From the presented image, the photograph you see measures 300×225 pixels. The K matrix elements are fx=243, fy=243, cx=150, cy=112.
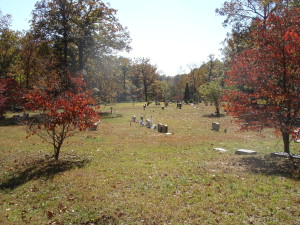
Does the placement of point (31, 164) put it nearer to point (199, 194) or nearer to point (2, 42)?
point (199, 194)

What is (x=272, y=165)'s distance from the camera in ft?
28.1

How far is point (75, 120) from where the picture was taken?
30.8ft

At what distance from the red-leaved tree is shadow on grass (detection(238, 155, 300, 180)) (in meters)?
1.13

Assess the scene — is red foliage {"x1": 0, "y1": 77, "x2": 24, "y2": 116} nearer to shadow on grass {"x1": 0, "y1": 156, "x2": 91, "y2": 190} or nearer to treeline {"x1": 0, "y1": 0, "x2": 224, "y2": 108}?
treeline {"x1": 0, "y1": 0, "x2": 224, "y2": 108}

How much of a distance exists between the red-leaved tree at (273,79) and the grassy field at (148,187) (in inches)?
64.4

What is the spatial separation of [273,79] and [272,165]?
3.29 meters

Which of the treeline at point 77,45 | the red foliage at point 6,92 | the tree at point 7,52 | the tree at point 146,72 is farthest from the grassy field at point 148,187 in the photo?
the tree at point 146,72

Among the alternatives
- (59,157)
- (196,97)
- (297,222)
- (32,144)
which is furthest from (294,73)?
(196,97)

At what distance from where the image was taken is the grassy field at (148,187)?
537 cm

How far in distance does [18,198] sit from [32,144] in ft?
23.9

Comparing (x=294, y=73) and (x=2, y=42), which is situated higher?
(x=2, y=42)

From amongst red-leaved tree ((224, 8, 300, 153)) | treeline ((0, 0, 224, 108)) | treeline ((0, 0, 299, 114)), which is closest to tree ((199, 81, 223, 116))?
treeline ((0, 0, 299, 114))

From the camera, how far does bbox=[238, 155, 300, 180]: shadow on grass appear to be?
7.64 m

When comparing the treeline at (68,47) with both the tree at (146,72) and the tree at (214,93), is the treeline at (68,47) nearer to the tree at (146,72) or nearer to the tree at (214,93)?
the tree at (214,93)
